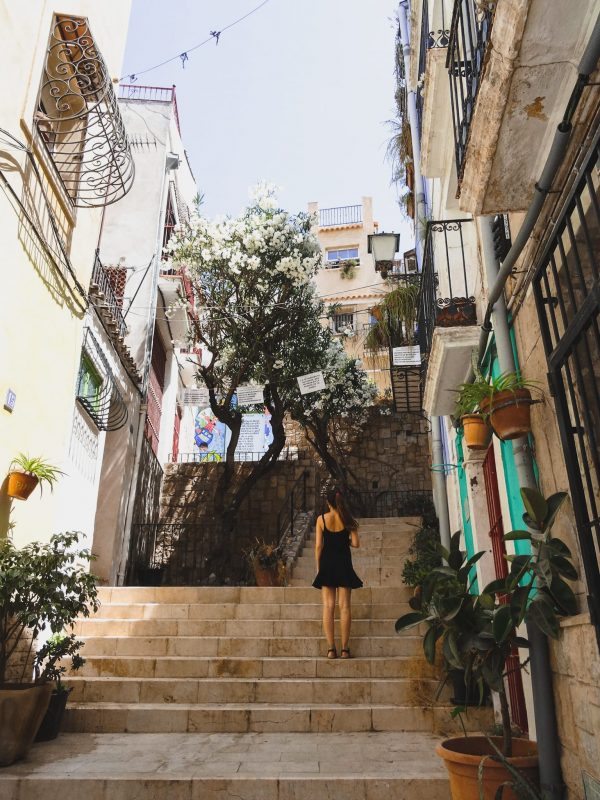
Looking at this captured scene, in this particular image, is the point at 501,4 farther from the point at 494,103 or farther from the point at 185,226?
the point at 185,226

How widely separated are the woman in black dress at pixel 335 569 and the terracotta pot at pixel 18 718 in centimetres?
286

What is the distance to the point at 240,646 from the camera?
6.93 meters

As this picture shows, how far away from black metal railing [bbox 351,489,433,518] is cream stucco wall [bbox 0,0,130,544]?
33.3 feet

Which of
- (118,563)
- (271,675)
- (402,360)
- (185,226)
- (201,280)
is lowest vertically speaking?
(271,675)

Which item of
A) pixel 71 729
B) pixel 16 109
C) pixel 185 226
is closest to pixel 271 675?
pixel 71 729

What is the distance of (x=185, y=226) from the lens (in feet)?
46.7

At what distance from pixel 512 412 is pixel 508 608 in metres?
1.33

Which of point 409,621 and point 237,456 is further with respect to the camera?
point 237,456

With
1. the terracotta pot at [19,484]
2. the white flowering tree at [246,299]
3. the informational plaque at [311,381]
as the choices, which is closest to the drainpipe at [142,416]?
the white flowering tree at [246,299]

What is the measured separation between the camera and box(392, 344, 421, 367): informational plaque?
10.3 m

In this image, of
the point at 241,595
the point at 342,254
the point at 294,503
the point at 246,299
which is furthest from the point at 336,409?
the point at 342,254

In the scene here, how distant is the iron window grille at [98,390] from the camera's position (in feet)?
30.1

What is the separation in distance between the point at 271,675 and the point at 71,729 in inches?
77.0

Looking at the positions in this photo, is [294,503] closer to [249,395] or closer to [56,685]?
[249,395]
